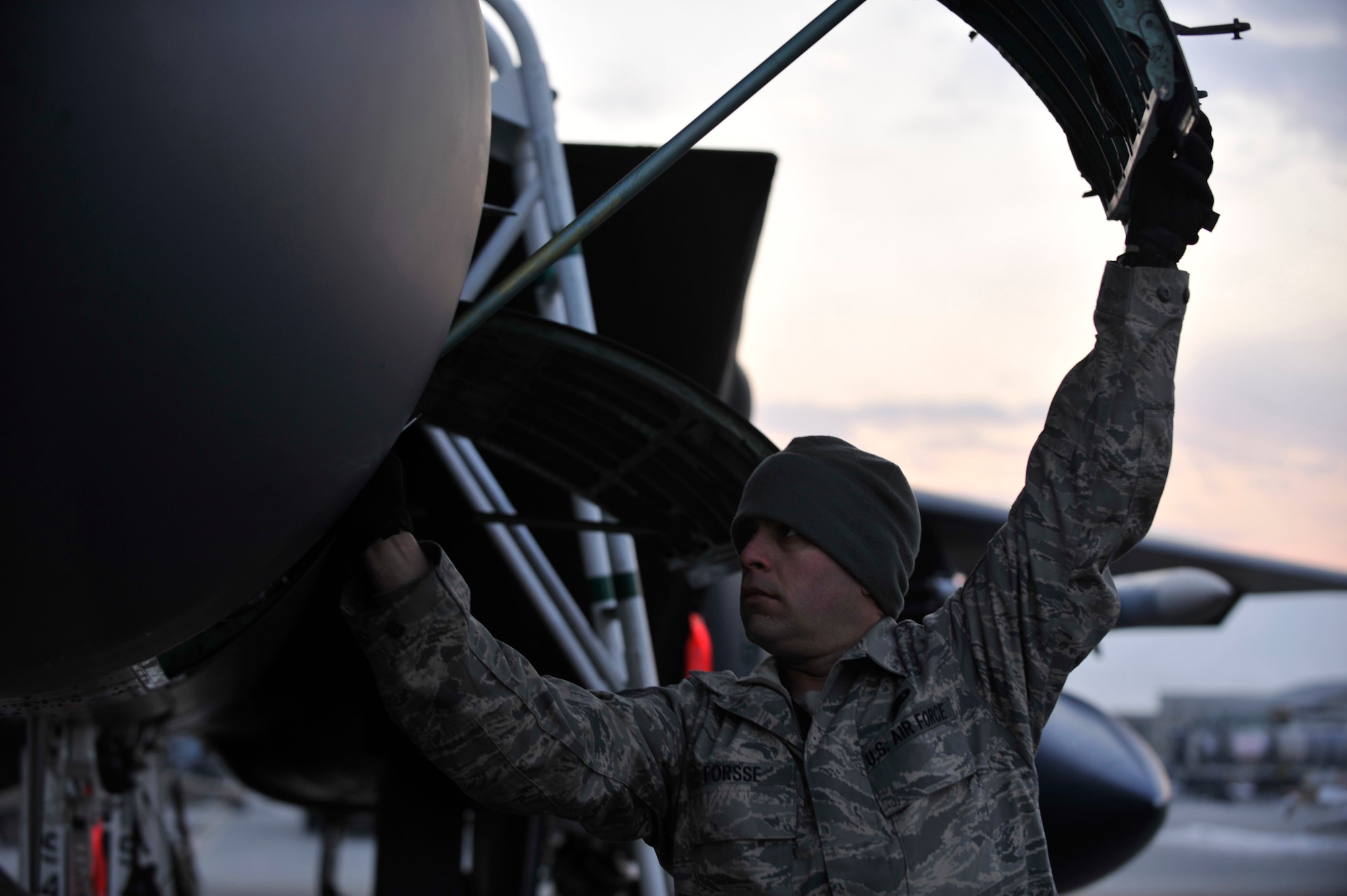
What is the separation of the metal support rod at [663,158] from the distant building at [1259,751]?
42245 mm

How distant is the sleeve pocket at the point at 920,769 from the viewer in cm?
172

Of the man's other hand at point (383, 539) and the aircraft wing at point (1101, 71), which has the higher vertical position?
the aircraft wing at point (1101, 71)

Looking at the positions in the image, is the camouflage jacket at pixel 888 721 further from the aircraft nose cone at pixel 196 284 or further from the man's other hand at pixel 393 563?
the aircraft nose cone at pixel 196 284

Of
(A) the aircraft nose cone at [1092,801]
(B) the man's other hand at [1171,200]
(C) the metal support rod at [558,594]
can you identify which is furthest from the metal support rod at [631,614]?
(A) the aircraft nose cone at [1092,801]

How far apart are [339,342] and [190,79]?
34cm

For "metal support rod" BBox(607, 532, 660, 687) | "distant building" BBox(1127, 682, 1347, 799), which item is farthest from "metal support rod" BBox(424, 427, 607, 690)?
"distant building" BBox(1127, 682, 1347, 799)

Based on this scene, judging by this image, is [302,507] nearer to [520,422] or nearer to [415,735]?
[415,735]

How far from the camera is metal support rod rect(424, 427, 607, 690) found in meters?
3.96

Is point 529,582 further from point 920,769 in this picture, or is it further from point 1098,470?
point 1098,470

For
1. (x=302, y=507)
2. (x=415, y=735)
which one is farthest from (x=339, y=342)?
(x=415, y=735)

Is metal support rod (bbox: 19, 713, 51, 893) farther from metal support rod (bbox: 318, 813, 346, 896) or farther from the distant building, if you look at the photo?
the distant building

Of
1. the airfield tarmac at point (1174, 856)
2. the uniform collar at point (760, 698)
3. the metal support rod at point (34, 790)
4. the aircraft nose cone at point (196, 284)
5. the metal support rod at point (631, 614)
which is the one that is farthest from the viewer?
the airfield tarmac at point (1174, 856)

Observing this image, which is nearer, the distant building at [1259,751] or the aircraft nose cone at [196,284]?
the aircraft nose cone at [196,284]

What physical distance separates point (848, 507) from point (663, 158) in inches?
28.5
